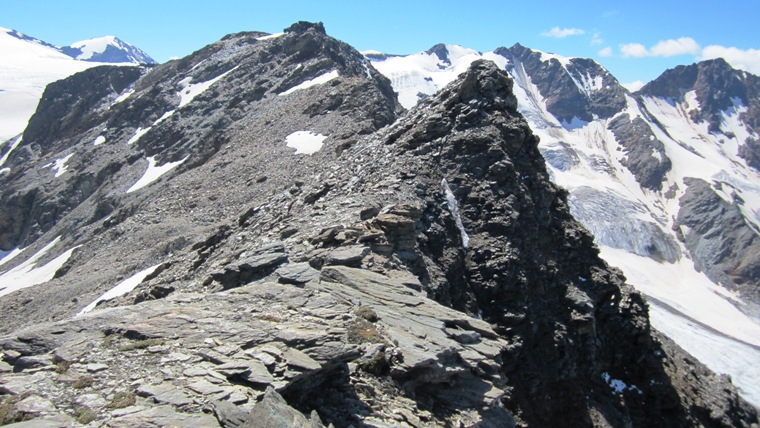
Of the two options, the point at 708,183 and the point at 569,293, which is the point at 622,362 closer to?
the point at 569,293

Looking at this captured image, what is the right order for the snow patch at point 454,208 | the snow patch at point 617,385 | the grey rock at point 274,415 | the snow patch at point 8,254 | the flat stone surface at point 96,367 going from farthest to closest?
the snow patch at point 8,254 → the snow patch at point 617,385 → the snow patch at point 454,208 → the flat stone surface at point 96,367 → the grey rock at point 274,415

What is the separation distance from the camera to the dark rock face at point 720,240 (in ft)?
509

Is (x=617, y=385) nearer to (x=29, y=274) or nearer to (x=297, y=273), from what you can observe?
(x=297, y=273)

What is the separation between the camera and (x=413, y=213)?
Answer: 20.3 metres

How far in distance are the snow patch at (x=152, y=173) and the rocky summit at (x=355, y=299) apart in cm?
209

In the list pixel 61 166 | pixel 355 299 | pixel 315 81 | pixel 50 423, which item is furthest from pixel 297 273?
pixel 61 166

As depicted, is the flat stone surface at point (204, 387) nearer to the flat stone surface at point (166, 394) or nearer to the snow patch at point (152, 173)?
the flat stone surface at point (166, 394)

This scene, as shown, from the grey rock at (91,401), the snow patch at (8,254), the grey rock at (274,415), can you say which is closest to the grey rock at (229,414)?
the grey rock at (274,415)

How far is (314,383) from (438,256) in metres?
11.0

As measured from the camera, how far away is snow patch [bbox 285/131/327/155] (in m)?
46.5

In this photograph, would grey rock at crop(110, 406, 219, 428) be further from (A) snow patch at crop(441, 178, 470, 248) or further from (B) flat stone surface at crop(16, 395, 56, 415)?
(A) snow patch at crop(441, 178, 470, 248)

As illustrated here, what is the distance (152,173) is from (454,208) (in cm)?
4639

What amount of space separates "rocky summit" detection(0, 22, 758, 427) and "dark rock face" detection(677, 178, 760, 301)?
141792 millimetres

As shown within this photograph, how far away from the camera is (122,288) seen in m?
31.1
